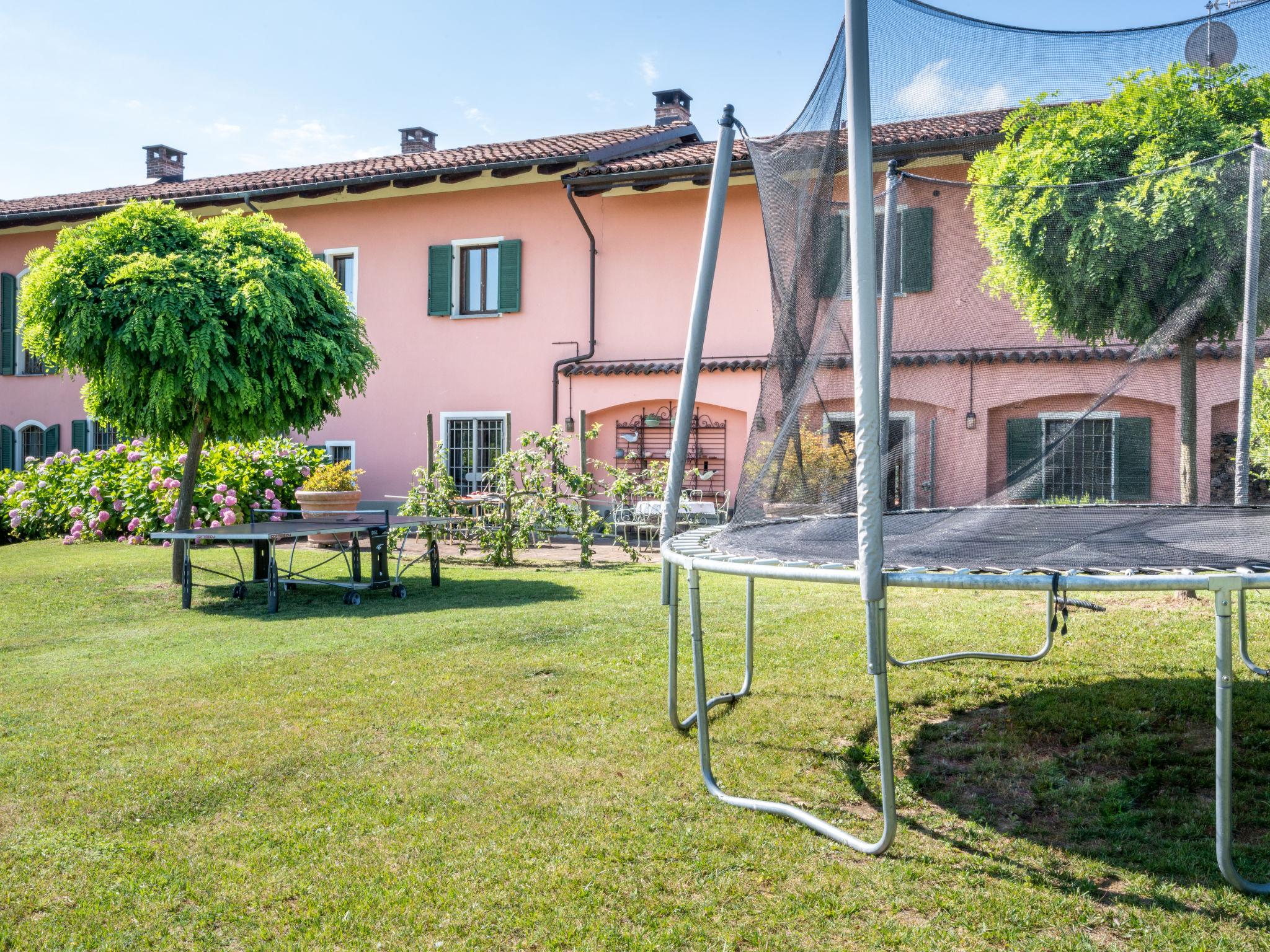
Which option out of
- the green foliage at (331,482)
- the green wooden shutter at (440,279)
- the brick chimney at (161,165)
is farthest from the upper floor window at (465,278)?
the brick chimney at (161,165)

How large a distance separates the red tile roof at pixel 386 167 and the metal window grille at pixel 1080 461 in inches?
429

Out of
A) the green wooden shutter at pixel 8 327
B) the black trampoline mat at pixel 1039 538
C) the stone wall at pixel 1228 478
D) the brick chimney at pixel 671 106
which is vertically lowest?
the black trampoline mat at pixel 1039 538

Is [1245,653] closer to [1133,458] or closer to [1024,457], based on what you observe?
[1133,458]

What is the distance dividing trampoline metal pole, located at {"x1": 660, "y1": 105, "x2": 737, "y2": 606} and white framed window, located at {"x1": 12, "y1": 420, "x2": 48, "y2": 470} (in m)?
17.3

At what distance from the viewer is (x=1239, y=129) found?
169 inches

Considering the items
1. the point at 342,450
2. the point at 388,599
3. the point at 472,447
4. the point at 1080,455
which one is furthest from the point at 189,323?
the point at 342,450

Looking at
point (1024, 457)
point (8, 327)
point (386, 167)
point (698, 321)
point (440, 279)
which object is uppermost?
point (386, 167)

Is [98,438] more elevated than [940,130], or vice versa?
[940,130]

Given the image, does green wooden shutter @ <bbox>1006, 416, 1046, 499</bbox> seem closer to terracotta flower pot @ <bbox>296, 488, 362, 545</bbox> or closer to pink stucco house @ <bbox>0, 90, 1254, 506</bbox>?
pink stucco house @ <bbox>0, 90, 1254, 506</bbox>

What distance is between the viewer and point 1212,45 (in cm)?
418

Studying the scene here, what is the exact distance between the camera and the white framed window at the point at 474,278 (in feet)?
50.2

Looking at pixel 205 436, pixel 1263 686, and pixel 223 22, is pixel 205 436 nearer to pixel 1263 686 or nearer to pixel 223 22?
pixel 223 22

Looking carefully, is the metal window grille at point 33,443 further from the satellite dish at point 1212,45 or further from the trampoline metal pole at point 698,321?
the satellite dish at point 1212,45

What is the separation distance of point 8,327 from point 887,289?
60.6 feet
